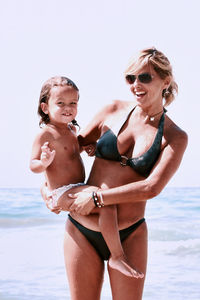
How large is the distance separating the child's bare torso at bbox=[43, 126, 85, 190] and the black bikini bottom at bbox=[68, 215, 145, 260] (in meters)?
0.30

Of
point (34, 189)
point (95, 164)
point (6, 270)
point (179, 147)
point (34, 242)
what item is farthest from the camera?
point (34, 189)

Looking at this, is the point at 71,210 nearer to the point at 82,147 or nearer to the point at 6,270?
the point at 82,147

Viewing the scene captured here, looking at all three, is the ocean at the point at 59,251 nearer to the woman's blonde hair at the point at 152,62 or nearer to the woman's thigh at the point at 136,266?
the woman's thigh at the point at 136,266

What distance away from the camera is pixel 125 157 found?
354 cm

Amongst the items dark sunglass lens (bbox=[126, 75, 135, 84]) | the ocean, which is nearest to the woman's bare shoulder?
dark sunglass lens (bbox=[126, 75, 135, 84])

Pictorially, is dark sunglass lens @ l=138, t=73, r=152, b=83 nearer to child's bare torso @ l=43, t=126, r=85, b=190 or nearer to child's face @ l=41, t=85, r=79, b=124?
child's face @ l=41, t=85, r=79, b=124

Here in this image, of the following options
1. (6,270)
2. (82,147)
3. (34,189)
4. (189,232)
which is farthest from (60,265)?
(34,189)

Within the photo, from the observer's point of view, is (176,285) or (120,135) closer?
(120,135)

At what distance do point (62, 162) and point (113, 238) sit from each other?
602 millimetres

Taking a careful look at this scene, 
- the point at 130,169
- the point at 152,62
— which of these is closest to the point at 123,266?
the point at 130,169

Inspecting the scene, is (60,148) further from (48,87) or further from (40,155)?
(48,87)

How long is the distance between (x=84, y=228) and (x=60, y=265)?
745cm

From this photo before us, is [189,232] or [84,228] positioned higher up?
[84,228]

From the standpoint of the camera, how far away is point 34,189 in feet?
67.6
